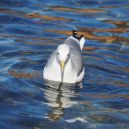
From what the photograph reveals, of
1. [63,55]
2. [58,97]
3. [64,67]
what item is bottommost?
[58,97]

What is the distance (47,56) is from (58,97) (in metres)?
2.09

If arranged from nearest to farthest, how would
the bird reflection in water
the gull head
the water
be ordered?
the water, the bird reflection in water, the gull head

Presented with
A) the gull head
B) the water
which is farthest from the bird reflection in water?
the gull head

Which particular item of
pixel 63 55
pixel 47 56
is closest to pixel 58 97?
pixel 63 55

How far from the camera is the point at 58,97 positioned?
10281 millimetres

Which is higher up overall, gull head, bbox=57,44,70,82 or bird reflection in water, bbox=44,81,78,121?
gull head, bbox=57,44,70,82

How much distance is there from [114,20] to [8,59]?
416 centimetres

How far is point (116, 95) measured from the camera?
33.9ft

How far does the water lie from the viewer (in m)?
9.34

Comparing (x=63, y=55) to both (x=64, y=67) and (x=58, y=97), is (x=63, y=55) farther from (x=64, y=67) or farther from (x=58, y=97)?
(x=58, y=97)

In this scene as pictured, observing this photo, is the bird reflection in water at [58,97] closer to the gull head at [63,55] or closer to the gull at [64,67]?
the gull at [64,67]

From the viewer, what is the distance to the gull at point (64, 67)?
10.9 m

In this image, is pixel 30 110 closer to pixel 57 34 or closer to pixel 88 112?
pixel 88 112

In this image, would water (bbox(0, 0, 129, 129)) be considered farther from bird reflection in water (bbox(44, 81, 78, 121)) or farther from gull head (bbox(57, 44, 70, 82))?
gull head (bbox(57, 44, 70, 82))
